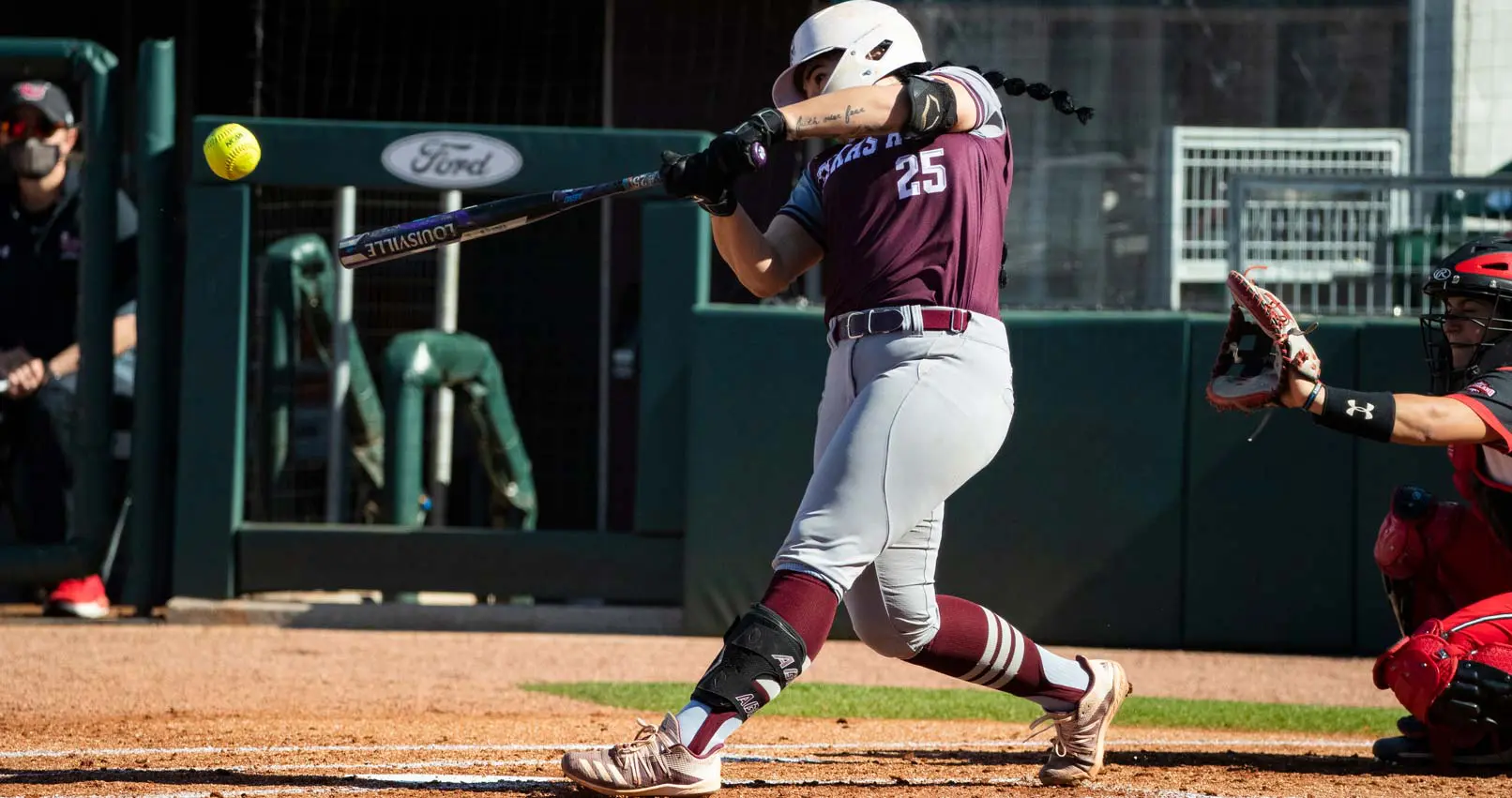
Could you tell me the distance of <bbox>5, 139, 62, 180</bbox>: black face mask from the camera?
7426mm

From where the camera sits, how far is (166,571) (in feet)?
25.2

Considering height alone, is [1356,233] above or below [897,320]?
above

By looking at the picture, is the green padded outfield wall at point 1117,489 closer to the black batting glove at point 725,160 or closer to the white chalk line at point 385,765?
the white chalk line at point 385,765

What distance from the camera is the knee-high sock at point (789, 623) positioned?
325 centimetres

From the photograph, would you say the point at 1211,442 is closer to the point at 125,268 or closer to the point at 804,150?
the point at 804,150

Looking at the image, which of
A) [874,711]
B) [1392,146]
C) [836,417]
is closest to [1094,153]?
[1392,146]

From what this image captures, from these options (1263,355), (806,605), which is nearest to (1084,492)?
(1263,355)

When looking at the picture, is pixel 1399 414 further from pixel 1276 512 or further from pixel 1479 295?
pixel 1276 512

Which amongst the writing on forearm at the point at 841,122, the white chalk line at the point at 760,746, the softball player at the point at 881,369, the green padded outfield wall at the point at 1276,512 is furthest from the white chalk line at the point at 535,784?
the green padded outfield wall at the point at 1276,512

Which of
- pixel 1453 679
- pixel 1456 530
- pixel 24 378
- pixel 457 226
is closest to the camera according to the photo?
pixel 457 226

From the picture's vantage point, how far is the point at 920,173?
3.52 m

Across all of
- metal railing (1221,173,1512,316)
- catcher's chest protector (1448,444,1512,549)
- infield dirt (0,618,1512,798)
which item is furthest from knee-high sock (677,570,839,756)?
metal railing (1221,173,1512,316)

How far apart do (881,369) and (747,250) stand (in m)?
0.43

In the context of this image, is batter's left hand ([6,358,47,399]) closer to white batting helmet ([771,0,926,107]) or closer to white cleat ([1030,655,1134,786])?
white batting helmet ([771,0,926,107])
